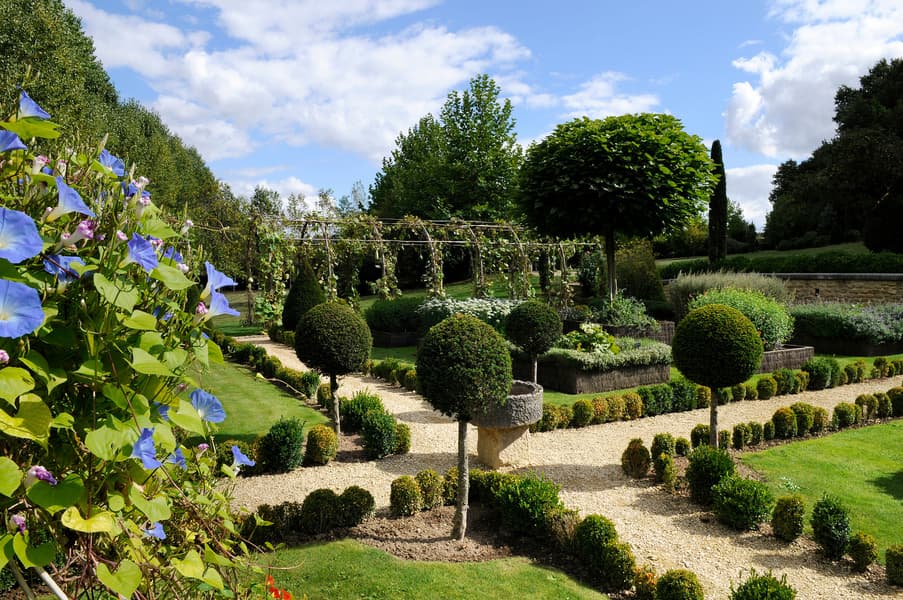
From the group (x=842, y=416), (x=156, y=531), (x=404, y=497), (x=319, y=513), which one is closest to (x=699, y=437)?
(x=842, y=416)

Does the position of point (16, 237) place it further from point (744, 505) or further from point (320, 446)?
point (320, 446)

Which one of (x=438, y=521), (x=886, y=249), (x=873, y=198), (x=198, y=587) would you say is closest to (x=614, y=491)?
(x=438, y=521)

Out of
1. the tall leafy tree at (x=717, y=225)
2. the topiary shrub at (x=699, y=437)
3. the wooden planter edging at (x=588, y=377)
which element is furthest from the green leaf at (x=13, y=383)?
the tall leafy tree at (x=717, y=225)

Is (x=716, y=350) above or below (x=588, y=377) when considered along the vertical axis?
above

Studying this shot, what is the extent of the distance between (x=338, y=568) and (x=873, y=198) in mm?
28739

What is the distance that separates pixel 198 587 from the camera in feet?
5.28

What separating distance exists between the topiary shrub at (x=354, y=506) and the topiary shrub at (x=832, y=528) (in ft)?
13.0

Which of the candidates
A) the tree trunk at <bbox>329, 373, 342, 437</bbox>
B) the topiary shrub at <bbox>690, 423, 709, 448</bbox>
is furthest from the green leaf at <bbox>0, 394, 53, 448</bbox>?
the topiary shrub at <bbox>690, 423, 709, 448</bbox>

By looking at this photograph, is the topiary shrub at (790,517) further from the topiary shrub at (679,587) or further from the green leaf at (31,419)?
the green leaf at (31,419)

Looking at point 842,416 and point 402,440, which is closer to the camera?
point 402,440

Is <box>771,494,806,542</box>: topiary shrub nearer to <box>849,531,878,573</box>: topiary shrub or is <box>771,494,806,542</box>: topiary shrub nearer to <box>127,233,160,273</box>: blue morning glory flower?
<box>849,531,878,573</box>: topiary shrub

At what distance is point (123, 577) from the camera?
1207 millimetres

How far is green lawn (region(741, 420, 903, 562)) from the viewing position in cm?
613

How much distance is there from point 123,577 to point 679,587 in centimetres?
405
